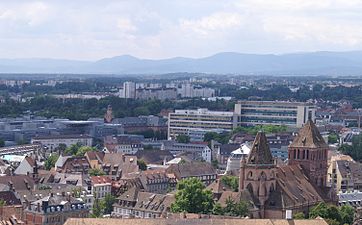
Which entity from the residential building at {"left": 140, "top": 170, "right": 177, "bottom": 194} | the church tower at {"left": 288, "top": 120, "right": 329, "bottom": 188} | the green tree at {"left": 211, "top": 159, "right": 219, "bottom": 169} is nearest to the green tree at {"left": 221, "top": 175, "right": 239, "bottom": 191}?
the church tower at {"left": 288, "top": 120, "right": 329, "bottom": 188}

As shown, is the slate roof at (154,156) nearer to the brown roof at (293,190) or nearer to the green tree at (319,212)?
the brown roof at (293,190)

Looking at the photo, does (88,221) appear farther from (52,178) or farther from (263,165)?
(52,178)

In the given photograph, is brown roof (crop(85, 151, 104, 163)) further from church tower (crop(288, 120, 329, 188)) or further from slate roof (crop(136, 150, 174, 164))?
church tower (crop(288, 120, 329, 188))

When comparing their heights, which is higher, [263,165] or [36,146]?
[263,165]

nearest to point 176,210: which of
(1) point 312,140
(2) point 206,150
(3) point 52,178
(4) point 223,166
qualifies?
(1) point 312,140

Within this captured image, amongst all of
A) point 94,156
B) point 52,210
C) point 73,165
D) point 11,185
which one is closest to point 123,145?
point 94,156

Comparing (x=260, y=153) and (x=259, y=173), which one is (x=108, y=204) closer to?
(x=259, y=173)

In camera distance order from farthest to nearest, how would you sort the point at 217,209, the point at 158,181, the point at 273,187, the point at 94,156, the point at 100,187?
1. the point at 94,156
2. the point at 158,181
3. the point at 100,187
4. the point at 273,187
5. the point at 217,209
